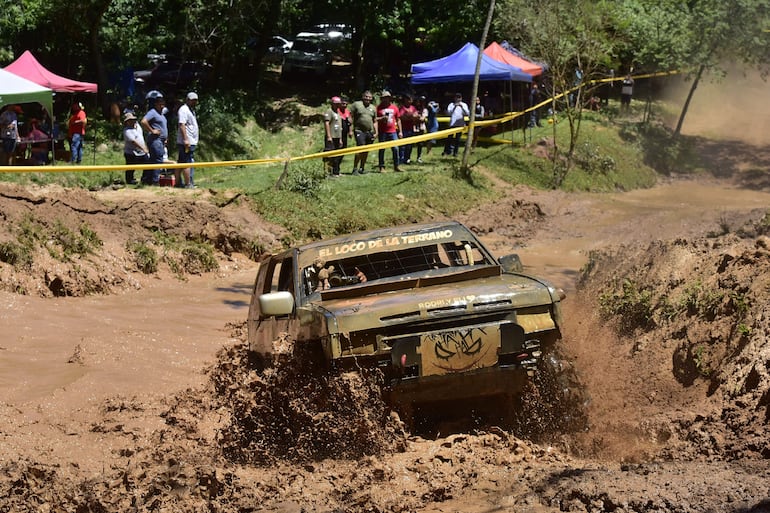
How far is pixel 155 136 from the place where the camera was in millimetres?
17422

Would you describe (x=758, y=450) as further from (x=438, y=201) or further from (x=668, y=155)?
(x=668, y=155)

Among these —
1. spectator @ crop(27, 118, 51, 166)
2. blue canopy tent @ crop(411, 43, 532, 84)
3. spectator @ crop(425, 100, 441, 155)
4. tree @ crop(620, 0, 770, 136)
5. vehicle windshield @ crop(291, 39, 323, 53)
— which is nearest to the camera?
spectator @ crop(27, 118, 51, 166)

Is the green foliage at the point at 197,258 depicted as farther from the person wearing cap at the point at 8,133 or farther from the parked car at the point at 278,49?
the parked car at the point at 278,49

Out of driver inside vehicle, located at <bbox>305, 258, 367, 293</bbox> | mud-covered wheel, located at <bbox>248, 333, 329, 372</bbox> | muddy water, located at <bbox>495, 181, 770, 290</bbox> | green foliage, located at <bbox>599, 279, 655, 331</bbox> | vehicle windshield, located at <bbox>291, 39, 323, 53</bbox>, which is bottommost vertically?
muddy water, located at <bbox>495, 181, 770, 290</bbox>

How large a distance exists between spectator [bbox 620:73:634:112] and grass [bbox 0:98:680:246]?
16.4 inches

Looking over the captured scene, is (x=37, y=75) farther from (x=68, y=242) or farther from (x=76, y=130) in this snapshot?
(x=68, y=242)

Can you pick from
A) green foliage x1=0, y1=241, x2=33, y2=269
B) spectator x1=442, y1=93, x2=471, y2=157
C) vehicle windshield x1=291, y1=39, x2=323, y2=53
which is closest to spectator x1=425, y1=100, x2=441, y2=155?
spectator x1=442, y1=93, x2=471, y2=157

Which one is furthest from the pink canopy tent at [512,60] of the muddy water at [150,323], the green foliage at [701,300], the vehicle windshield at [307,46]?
the green foliage at [701,300]

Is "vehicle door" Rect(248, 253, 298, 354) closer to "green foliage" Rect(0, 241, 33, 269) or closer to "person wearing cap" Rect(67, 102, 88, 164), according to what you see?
"green foliage" Rect(0, 241, 33, 269)

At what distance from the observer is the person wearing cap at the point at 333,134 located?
20.4 meters

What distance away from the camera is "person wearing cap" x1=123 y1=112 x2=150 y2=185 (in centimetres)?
1725

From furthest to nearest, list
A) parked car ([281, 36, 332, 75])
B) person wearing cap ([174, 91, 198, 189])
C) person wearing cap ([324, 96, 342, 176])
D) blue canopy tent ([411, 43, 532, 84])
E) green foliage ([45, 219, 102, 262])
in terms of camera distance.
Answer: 1. parked car ([281, 36, 332, 75])
2. blue canopy tent ([411, 43, 532, 84])
3. person wearing cap ([324, 96, 342, 176])
4. person wearing cap ([174, 91, 198, 189])
5. green foliage ([45, 219, 102, 262])

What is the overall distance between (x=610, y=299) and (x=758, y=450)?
460 centimetres

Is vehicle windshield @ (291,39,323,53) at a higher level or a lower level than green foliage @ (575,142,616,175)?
higher
